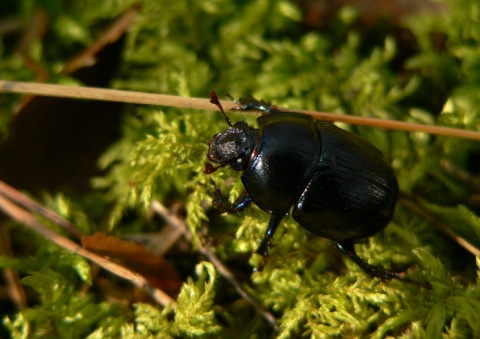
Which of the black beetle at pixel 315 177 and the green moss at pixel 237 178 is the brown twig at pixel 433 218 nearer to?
the green moss at pixel 237 178

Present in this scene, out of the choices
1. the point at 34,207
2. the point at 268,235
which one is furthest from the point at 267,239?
the point at 34,207

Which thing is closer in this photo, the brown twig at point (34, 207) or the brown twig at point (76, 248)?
the brown twig at point (76, 248)

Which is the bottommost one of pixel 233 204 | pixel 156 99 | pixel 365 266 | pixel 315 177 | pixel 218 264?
pixel 218 264

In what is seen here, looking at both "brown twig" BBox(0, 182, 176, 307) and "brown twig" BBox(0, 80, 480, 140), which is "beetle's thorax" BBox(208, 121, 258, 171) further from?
"brown twig" BBox(0, 182, 176, 307)

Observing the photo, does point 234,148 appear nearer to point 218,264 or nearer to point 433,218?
point 218,264

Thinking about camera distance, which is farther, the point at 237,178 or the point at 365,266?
the point at 237,178

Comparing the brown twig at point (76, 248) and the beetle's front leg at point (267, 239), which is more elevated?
the beetle's front leg at point (267, 239)

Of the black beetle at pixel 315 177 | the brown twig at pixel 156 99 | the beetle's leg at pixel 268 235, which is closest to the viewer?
the black beetle at pixel 315 177

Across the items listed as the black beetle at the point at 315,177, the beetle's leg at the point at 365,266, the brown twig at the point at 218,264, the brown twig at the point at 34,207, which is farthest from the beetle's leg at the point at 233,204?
the brown twig at the point at 34,207
